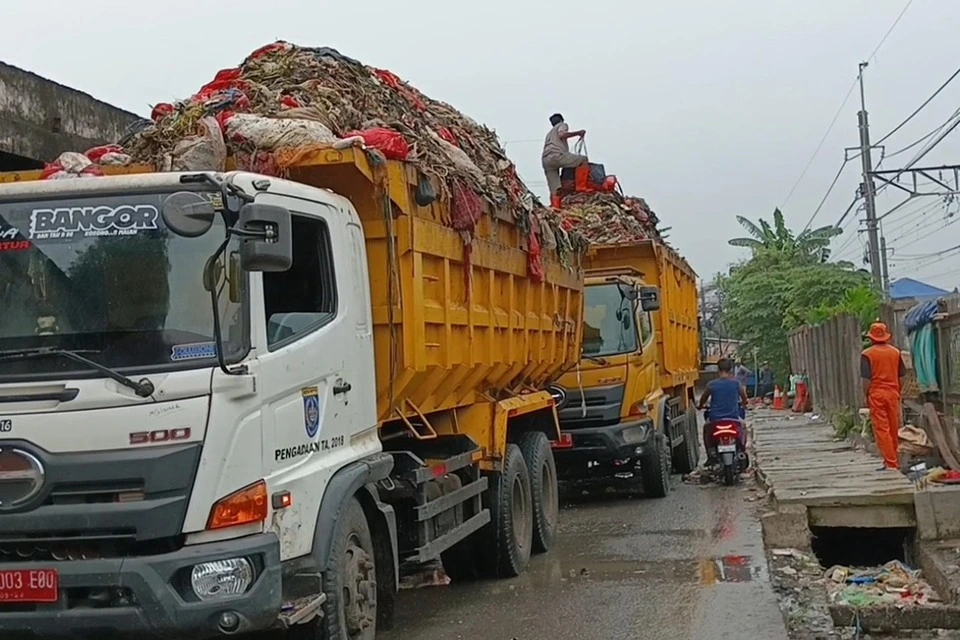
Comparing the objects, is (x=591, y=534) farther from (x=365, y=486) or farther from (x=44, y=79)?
(x=44, y=79)

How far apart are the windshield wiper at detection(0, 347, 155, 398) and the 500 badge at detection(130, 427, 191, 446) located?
5.8 inches

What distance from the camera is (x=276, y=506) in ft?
15.9

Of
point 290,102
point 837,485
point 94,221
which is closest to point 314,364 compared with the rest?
point 94,221

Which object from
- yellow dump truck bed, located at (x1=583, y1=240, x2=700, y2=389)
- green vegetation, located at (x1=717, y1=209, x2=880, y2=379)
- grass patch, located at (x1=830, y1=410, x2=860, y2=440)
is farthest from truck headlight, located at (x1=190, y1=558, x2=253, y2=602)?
green vegetation, located at (x1=717, y1=209, x2=880, y2=379)

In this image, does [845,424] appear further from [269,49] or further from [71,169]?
[71,169]

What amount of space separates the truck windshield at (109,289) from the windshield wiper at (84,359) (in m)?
0.02

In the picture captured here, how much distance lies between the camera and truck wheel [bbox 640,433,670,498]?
1237 centimetres

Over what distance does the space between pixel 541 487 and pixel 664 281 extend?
4.95m

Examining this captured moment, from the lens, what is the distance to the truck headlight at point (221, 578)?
4.45 m

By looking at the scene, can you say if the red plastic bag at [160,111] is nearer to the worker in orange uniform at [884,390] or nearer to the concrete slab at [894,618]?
the concrete slab at [894,618]

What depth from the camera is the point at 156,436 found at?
14.5 feet

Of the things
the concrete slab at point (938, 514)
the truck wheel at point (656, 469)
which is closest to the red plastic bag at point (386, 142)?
the concrete slab at point (938, 514)

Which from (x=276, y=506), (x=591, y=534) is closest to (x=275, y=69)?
(x=276, y=506)

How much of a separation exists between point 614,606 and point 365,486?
2453mm
